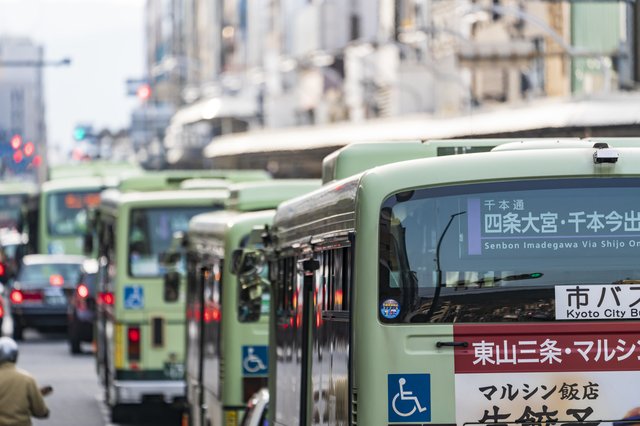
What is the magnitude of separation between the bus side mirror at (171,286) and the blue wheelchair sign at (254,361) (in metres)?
4.80

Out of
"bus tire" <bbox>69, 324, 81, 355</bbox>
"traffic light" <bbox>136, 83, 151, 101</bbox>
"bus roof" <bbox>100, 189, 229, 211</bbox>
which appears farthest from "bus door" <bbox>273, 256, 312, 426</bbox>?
"traffic light" <bbox>136, 83, 151, 101</bbox>

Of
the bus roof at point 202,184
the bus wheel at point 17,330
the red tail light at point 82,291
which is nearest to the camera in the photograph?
the bus roof at point 202,184

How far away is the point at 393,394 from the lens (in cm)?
807

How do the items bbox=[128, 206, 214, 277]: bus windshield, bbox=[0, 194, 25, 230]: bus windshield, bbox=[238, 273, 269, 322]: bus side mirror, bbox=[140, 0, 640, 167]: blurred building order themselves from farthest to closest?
1. bbox=[0, 194, 25, 230]: bus windshield
2. bbox=[140, 0, 640, 167]: blurred building
3. bbox=[128, 206, 214, 277]: bus windshield
4. bbox=[238, 273, 269, 322]: bus side mirror

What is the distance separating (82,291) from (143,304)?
1223 centimetres

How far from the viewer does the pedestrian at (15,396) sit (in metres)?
14.0

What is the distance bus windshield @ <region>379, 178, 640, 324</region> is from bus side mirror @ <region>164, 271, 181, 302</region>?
11.5 m

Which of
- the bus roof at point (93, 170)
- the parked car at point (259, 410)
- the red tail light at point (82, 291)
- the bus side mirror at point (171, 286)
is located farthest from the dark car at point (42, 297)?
the parked car at point (259, 410)

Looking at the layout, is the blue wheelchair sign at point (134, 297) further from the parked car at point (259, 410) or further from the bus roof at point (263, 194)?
the parked car at point (259, 410)

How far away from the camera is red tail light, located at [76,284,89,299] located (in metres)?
33.2

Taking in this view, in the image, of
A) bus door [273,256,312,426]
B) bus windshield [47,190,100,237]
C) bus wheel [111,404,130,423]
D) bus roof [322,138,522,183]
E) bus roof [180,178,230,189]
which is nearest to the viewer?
bus door [273,256,312,426]

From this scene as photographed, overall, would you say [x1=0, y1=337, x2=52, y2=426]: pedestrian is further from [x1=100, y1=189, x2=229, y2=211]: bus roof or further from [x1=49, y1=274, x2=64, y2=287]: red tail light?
[x1=49, y1=274, x2=64, y2=287]: red tail light

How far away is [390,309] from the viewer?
8133mm

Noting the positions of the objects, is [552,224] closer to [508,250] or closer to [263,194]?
[508,250]
